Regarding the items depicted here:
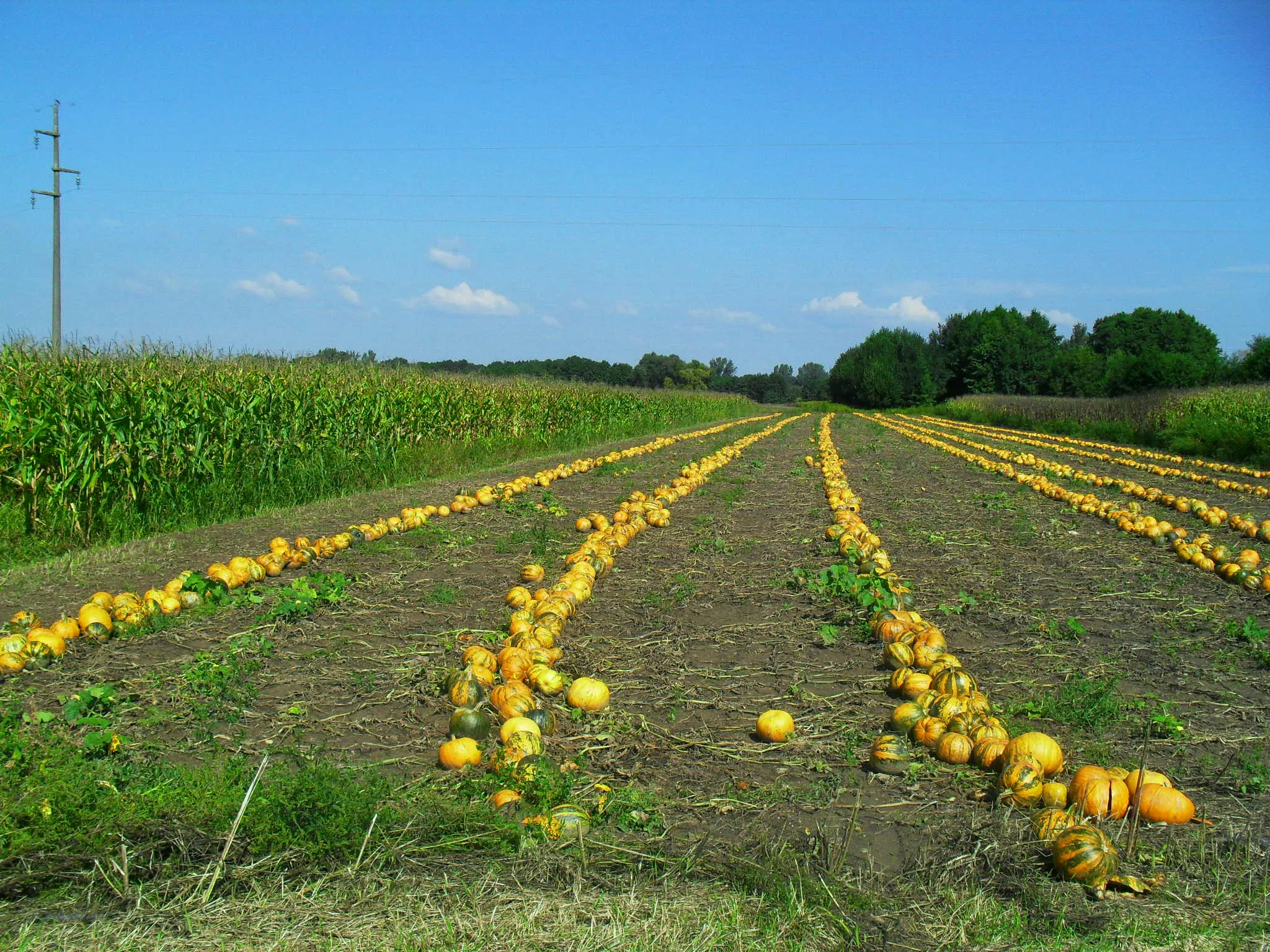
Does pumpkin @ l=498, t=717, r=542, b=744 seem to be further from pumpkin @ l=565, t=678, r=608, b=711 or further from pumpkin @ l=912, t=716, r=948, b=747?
pumpkin @ l=912, t=716, r=948, b=747

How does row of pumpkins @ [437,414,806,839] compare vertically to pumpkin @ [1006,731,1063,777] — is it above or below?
below

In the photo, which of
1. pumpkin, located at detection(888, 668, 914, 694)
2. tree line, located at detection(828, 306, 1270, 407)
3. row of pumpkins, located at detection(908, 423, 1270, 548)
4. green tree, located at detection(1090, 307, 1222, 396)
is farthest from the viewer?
tree line, located at detection(828, 306, 1270, 407)

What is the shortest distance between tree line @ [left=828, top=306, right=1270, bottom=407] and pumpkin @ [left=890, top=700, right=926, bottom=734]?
208 feet

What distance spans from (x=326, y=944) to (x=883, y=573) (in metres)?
4.94

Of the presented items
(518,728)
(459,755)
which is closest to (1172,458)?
(518,728)

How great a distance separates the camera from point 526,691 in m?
4.07

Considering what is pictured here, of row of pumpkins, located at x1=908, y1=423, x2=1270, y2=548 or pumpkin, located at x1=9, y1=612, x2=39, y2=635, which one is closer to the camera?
pumpkin, located at x1=9, y1=612, x2=39, y2=635

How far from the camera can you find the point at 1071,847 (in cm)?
271

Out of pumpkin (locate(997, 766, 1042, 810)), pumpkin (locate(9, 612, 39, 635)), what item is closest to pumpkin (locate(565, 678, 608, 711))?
pumpkin (locate(997, 766, 1042, 810))

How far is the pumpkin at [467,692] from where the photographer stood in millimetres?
3986

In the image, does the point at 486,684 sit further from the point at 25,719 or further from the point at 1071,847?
the point at 1071,847

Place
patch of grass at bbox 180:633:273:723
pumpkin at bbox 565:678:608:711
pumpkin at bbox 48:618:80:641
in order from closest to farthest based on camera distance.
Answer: patch of grass at bbox 180:633:273:723
pumpkin at bbox 565:678:608:711
pumpkin at bbox 48:618:80:641

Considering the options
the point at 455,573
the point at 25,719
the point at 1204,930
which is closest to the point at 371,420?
the point at 455,573

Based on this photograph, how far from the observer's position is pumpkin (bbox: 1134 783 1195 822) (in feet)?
9.98
